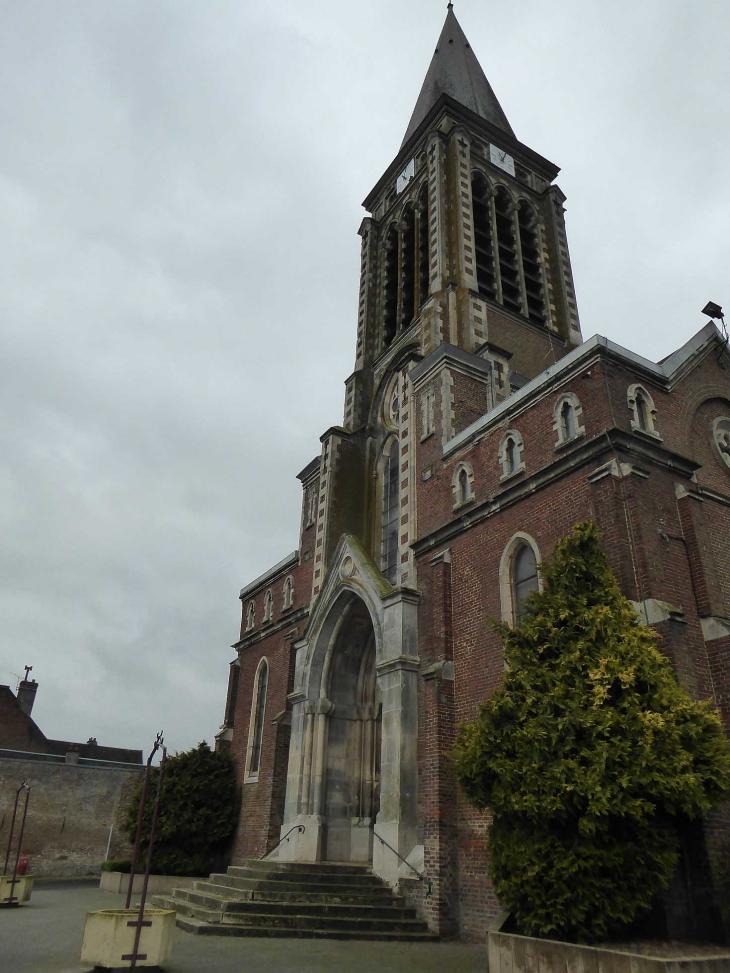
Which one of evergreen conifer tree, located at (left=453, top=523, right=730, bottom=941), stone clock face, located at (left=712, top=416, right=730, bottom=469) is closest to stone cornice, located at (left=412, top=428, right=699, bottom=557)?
stone clock face, located at (left=712, top=416, right=730, bottom=469)

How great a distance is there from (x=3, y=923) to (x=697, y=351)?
1788cm

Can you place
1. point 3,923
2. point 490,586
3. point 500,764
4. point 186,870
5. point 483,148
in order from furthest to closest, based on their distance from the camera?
point 483,148 → point 186,870 → point 490,586 → point 3,923 → point 500,764

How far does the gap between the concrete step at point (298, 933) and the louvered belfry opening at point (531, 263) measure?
20.3 meters

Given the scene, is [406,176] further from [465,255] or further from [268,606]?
[268,606]

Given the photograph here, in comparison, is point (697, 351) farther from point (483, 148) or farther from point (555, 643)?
point (483, 148)

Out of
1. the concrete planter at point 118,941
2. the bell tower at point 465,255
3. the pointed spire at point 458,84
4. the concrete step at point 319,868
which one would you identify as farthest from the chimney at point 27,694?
the concrete planter at point 118,941

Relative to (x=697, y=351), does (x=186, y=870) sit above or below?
below

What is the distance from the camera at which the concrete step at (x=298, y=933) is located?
12906mm

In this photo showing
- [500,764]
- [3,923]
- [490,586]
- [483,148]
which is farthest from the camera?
[483,148]

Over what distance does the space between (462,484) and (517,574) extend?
306cm

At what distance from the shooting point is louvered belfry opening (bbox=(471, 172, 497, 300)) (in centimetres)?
2709

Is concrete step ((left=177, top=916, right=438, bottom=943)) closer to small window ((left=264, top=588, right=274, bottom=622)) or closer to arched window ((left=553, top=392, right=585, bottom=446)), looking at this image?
arched window ((left=553, top=392, right=585, bottom=446))

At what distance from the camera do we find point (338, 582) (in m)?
20.1

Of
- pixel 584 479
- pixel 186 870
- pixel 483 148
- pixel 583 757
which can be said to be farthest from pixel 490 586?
pixel 483 148
